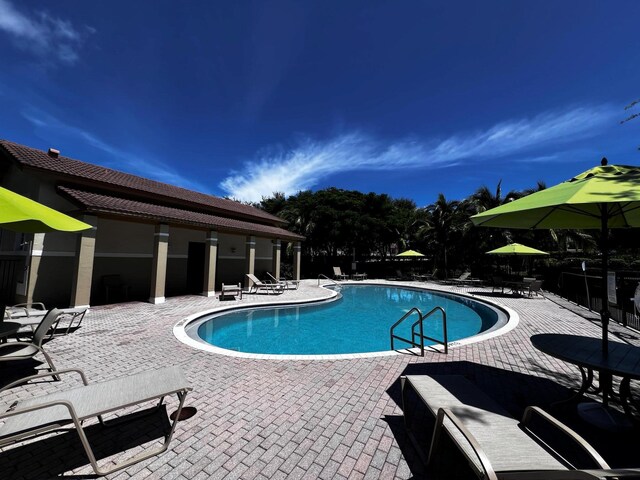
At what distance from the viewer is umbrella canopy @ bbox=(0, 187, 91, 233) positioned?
9.93 feet

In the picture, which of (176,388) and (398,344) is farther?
(398,344)

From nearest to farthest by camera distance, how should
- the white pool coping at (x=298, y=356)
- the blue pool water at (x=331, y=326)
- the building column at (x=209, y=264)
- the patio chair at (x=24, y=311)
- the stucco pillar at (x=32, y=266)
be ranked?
1. the white pool coping at (x=298, y=356)
2. the patio chair at (x=24, y=311)
3. the blue pool water at (x=331, y=326)
4. the stucco pillar at (x=32, y=266)
5. the building column at (x=209, y=264)

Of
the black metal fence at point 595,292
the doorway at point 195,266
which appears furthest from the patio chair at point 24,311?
the black metal fence at point 595,292

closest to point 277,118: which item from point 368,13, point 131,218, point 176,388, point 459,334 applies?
point 368,13

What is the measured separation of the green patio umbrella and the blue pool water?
530 cm

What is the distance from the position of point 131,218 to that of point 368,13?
12.4m

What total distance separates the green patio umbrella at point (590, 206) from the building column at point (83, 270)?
12.5 meters

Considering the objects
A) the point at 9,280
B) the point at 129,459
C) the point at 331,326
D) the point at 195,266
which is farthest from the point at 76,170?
the point at 129,459

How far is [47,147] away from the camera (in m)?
12.9

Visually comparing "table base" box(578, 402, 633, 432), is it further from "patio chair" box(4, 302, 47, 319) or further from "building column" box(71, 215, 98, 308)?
"building column" box(71, 215, 98, 308)

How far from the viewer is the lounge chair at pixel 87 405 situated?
2.24 m

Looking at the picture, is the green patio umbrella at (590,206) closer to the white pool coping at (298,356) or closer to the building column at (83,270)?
the white pool coping at (298,356)

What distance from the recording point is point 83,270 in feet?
32.2

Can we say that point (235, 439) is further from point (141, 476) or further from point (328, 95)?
point (328, 95)
